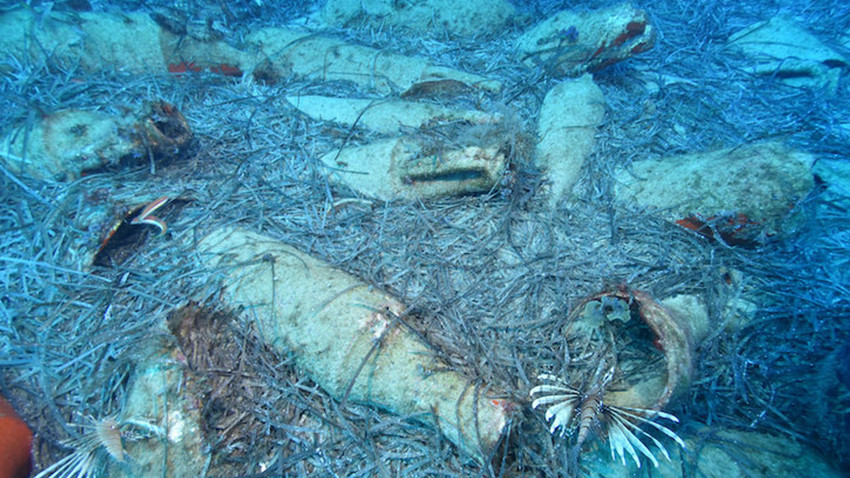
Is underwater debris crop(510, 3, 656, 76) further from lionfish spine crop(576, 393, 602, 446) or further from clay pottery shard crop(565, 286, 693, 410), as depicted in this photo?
lionfish spine crop(576, 393, 602, 446)

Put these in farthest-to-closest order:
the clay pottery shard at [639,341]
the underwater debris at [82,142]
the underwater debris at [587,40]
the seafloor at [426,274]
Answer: the underwater debris at [587,40] → the underwater debris at [82,142] → the seafloor at [426,274] → the clay pottery shard at [639,341]

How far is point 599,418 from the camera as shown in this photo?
142 centimetres

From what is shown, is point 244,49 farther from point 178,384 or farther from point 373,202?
point 178,384

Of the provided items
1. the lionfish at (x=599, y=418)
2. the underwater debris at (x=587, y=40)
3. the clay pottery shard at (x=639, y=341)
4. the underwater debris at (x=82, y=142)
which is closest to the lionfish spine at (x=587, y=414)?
the lionfish at (x=599, y=418)

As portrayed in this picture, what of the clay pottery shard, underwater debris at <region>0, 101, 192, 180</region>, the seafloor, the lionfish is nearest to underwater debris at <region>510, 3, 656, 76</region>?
the seafloor

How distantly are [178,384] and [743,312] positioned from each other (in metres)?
2.74

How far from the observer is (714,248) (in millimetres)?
2145

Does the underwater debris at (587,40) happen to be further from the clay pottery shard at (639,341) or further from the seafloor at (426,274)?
the clay pottery shard at (639,341)

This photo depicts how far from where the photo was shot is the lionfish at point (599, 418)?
4.37 ft

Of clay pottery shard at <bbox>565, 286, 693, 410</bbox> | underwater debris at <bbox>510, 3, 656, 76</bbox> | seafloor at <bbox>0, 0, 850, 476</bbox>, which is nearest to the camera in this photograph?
clay pottery shard at <bbox>565, 286, 693, 410</bbox>

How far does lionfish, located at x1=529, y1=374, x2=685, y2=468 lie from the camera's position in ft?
4.37

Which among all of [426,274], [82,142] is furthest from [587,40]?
[82,142]

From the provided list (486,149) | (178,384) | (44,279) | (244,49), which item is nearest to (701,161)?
(486,149)

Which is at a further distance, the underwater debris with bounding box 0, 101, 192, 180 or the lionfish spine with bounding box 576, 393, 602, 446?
the underwater debris with bounding box 0, 101, 192, 180
